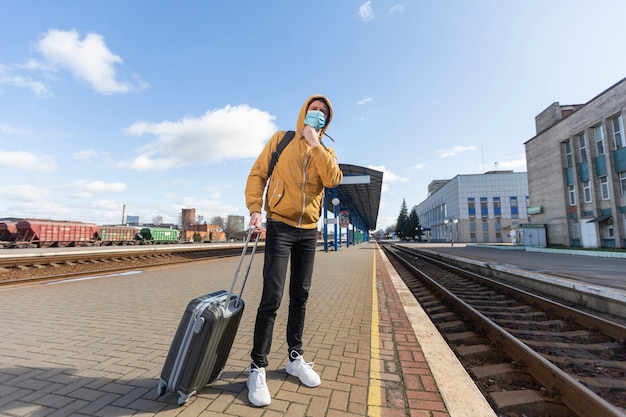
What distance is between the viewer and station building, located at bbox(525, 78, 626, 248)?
21078 millimetres

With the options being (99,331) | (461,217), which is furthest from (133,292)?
(461,217)

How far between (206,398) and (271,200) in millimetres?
1536

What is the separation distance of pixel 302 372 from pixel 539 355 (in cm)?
216

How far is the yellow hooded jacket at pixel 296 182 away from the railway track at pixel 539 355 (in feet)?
6.76

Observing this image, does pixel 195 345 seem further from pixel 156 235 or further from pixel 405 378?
pixel 156 235

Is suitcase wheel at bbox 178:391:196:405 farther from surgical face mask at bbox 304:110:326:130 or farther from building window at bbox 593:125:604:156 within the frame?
building window at bbox 593:125:604:156

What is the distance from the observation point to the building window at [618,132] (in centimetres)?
2066

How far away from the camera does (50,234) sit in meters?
25.5

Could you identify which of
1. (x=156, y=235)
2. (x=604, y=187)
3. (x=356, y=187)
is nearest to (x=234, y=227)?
(x=156, y=235)

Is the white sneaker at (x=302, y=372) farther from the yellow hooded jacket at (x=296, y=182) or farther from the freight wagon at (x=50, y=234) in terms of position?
the freight wagon at (x=50, y=234)

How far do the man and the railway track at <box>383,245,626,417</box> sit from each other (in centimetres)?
168

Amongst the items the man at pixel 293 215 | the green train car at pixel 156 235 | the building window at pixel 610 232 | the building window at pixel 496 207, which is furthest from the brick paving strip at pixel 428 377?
the building window at pixel 496 207

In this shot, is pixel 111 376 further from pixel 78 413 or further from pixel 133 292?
pixel 133 292

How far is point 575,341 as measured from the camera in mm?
3766
